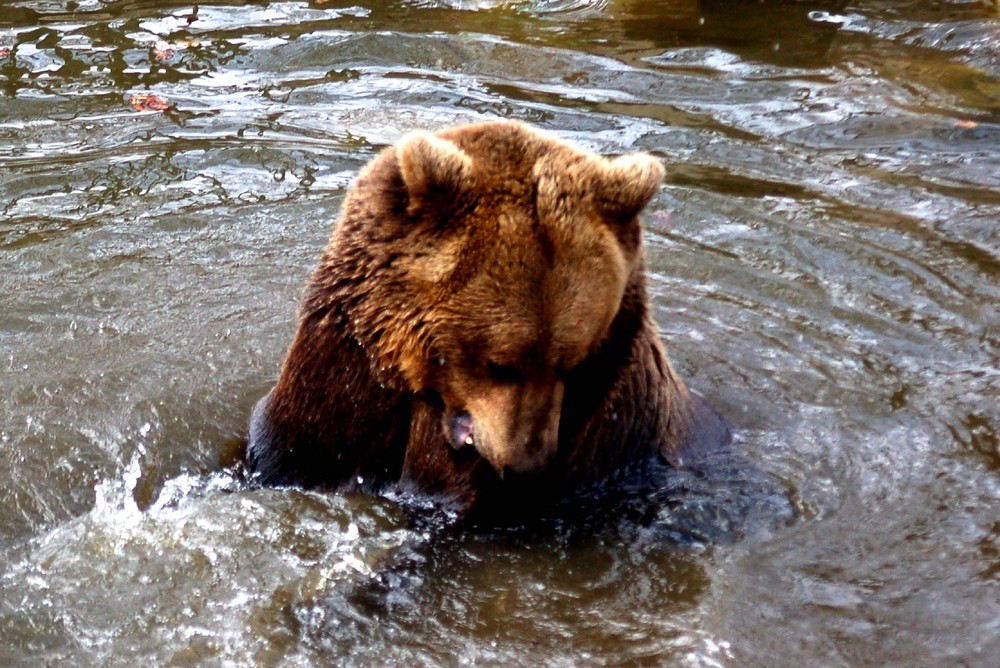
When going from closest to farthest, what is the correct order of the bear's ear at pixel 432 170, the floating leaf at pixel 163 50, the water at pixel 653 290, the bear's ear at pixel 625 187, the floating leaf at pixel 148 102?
the bear's ear at pixel 432 170 < the bear's ear at pixel 625 187 < the water at pixel 653 290 < the floating leaf at pixel 148 102 < the floating leaf at pixel 163 50

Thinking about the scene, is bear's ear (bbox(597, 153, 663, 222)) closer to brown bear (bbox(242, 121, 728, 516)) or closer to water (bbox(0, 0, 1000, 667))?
brown bear (bbox(242, 121, 728, 516))

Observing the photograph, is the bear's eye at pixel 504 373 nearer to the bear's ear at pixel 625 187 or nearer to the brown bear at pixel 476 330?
the brown bear at pixel 476 330

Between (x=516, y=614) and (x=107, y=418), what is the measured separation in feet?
8.13

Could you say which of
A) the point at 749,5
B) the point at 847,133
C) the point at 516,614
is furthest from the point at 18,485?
the point at 749,5

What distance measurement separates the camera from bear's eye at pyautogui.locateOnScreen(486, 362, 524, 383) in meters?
4.52

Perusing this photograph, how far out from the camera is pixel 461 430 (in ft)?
16.1

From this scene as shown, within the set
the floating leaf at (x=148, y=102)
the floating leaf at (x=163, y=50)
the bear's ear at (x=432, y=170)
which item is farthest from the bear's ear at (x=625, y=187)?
the floating leaf at (x=163, y=50)

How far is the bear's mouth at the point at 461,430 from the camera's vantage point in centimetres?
486

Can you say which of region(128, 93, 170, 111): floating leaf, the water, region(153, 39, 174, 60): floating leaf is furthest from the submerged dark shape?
region(153, 39, 174, 60): floating leaf

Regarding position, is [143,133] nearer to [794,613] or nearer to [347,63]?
[347,63]

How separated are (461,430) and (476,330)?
576mm

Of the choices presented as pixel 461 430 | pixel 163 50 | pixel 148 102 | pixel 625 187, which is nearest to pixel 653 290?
pixel 461 430

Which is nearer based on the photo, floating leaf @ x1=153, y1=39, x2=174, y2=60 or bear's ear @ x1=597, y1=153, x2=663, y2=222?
bear's ear @ x1=597, y1=153, x2=663, y2=222

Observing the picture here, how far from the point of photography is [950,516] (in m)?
5.53
